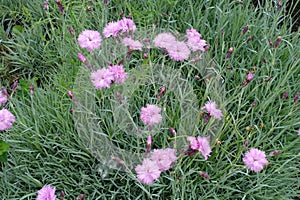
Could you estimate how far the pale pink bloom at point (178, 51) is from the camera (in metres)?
1.83

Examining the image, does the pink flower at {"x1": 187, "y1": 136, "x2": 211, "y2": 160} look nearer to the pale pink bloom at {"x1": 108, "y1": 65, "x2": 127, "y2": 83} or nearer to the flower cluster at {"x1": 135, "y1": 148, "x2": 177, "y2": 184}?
the flower cluster at {"x1": 135, "y1": 148, "x2": 177, "y2": 184}

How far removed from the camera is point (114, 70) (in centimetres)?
169

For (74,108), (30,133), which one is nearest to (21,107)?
(30,133)

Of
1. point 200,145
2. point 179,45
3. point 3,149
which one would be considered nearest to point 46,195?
point 3,149

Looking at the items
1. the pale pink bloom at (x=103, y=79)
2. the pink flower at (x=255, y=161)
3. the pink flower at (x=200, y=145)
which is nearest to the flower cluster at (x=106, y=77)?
the pale pink bloom at (x=103, y=79)

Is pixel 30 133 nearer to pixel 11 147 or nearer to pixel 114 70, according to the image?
pixel 11 147

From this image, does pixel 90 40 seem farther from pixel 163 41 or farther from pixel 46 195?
pixel 46 195

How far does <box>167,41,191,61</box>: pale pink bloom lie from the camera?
1827mm

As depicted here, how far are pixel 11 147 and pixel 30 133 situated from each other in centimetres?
11

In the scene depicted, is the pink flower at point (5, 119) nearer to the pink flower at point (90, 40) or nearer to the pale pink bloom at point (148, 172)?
the pink flower at point (90, 40)

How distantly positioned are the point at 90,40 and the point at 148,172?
72 cm

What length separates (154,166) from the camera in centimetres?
151

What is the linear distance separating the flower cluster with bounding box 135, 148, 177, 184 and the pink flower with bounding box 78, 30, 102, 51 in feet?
1.97

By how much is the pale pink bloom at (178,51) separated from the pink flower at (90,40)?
323 mm
